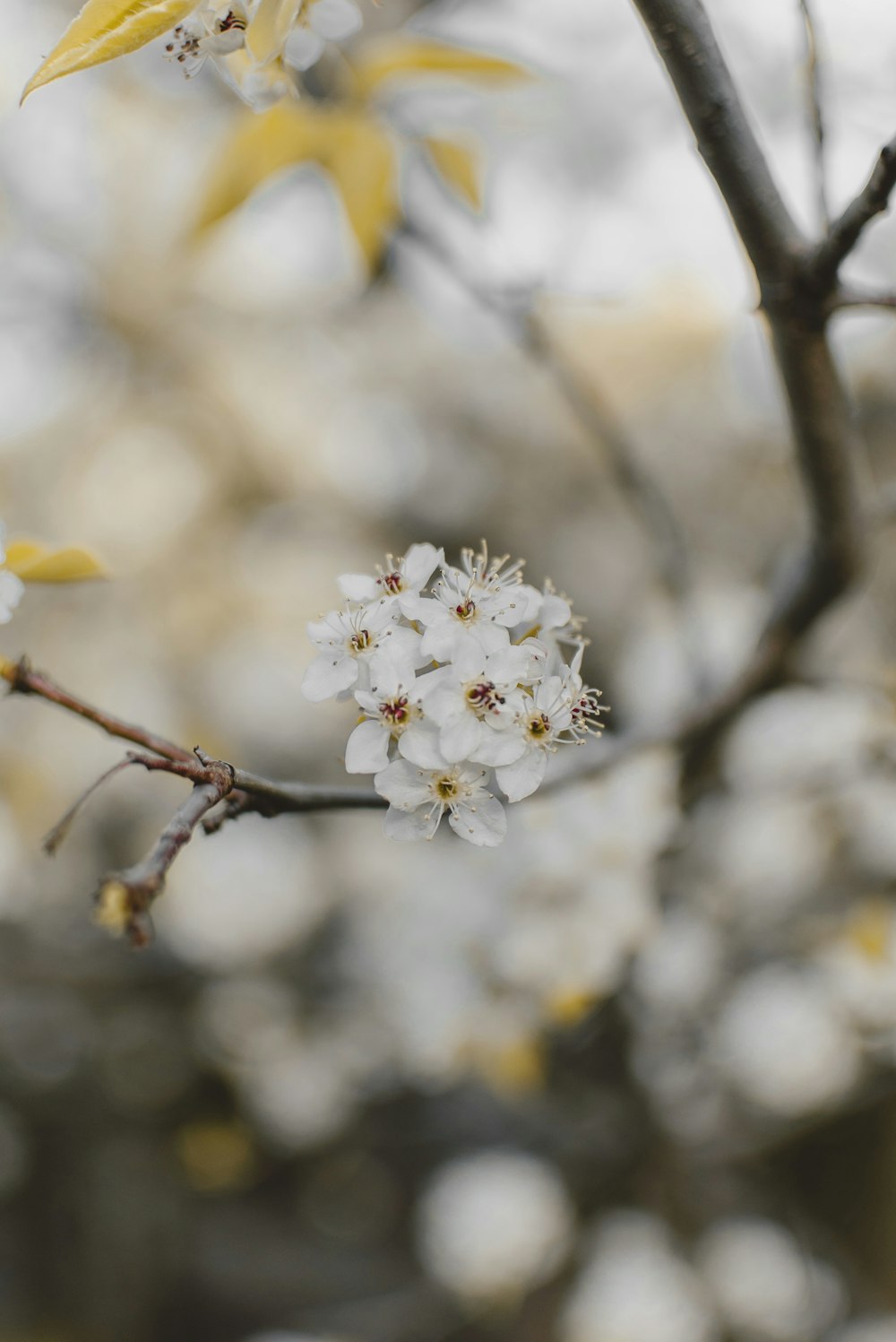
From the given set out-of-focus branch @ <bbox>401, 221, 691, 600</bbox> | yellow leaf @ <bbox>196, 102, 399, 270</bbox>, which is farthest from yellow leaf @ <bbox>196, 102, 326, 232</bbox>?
out-of-focus branch @ <bbox>401, 221, 691, 600</bbox>

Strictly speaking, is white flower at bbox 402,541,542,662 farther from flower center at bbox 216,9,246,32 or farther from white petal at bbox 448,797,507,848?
flower center at bbox 216,9,246,32

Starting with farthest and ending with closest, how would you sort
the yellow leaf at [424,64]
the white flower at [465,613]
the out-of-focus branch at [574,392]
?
the out-of-focus branch at [574,392] → the yellow leaf at [424,64] → the white flower at [465,613]

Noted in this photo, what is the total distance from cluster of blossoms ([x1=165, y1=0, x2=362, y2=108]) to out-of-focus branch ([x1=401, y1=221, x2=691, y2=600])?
0.37 m

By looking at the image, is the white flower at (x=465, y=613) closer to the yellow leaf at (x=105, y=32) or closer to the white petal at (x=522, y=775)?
the white petal at (x=522, y=775)

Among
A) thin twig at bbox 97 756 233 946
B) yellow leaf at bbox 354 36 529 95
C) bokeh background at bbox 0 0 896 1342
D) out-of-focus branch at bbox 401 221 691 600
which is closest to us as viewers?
thin twig at bbox 97 756 233 946

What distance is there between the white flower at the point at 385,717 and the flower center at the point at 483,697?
0.01m

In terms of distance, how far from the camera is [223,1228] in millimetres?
1623

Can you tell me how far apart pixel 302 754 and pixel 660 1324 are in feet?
3.72

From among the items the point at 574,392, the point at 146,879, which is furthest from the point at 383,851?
the point at 146,879

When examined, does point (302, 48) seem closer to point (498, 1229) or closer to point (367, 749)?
point (367, 749)

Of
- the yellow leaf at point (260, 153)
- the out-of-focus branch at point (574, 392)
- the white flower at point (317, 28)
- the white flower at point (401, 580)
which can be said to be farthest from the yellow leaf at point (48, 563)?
the out-of-focus branch at point (574, 392)

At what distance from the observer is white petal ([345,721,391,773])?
0.31 metres

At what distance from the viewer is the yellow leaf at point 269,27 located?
285mm

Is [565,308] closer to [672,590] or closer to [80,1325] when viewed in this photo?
[672,590]
